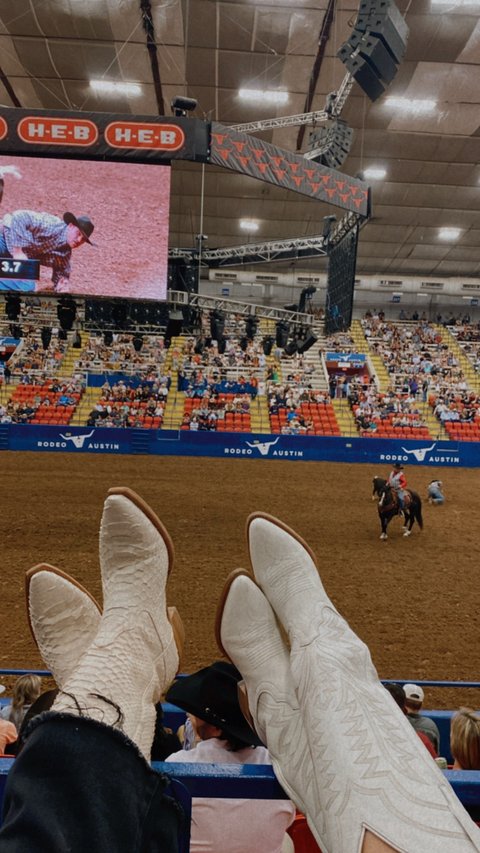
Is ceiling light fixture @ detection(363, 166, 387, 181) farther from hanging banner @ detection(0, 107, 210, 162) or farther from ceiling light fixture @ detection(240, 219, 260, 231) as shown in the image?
hanging banner @ detection(0, 107, 210, 162)

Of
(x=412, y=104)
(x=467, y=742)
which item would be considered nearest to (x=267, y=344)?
(x=412, y=104)

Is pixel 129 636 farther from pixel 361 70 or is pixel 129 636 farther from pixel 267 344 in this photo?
pixel 267 344

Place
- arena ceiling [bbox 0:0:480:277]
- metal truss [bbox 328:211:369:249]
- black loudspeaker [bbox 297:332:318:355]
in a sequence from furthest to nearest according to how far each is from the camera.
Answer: black loudspeaker [bbox 297:332:318:355] → metal truss [bbox 328:211:369:249] → arena ceiling [bbox 0:0:480:277]

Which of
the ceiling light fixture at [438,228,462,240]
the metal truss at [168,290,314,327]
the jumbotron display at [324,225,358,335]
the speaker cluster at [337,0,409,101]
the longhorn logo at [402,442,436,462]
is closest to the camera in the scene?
the speaker cluster at [337,0,409,101]

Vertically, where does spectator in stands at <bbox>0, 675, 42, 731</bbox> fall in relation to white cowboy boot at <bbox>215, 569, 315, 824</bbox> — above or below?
below

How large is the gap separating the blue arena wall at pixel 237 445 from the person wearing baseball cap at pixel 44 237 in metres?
6.37

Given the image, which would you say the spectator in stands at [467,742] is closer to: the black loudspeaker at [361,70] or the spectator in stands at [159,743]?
the spectator in stands at [159,743]

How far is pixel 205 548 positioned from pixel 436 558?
376 cm

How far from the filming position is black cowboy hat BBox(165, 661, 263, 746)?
5.36 ft

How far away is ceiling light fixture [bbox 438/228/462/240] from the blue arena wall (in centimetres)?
1247

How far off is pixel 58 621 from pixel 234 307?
13.6 m

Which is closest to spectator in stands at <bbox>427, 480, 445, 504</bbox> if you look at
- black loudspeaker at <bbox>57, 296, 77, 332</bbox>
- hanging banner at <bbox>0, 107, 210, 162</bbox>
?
hanging banner at <bbox>0, 107, 210, 162</bbox>

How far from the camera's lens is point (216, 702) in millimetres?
1679

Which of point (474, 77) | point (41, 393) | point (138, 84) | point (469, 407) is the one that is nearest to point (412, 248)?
point (469, 407)
